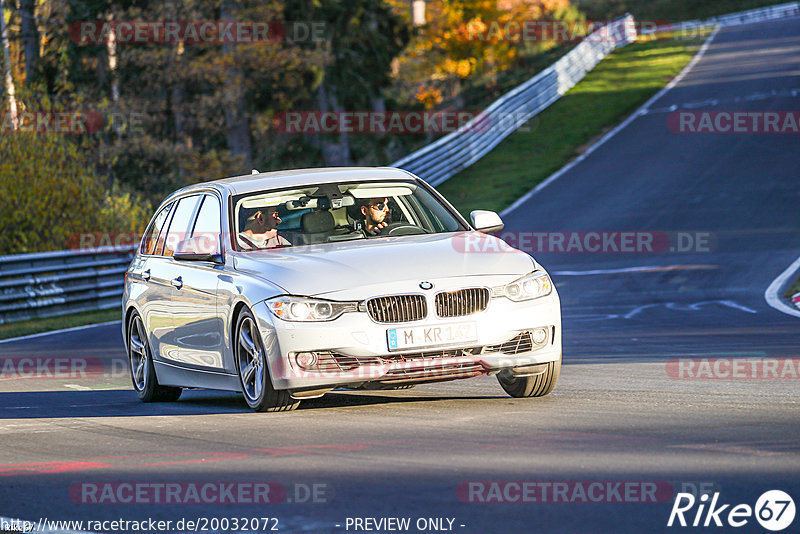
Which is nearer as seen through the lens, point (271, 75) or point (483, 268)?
point (483, 268)

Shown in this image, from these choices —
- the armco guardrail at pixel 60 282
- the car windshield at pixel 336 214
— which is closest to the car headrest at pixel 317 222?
the car windshield at pixel 336 214

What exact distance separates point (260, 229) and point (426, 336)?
6.24 ft

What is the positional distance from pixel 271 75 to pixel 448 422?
33296mm

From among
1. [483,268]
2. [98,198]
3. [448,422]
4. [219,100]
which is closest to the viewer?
[448,422]

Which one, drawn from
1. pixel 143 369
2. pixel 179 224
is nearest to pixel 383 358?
pixel 179 224

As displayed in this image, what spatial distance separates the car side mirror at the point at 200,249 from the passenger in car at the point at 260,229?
204 mm

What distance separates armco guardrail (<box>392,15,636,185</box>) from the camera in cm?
3628

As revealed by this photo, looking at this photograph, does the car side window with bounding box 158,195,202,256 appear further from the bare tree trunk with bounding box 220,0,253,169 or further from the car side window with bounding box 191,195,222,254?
the bare tree trunk with bounding box 220,0,253,169

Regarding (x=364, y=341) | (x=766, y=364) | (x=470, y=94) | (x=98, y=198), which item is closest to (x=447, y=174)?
(x=98, y=198)

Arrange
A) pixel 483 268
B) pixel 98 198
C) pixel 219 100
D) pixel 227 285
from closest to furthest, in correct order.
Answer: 1. pixel 483 268
2. pixel 227 285
3. pixel 98 198
4. pixel 219 100

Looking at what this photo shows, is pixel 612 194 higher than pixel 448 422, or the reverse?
pixel 448 422

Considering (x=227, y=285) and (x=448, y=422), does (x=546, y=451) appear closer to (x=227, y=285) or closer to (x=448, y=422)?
(x=448, y=422)

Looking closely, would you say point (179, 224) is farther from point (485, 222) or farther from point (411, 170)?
point (411, 170)

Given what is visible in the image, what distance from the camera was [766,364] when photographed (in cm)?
1070
